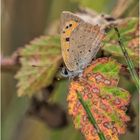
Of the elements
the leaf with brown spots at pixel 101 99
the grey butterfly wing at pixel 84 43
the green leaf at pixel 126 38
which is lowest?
the leaf with brown spots at pixel 101 99

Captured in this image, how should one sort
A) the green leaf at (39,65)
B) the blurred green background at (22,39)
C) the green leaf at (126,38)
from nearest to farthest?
the green leaf at (126,38) → the green leaf at (39,65) → the blurred green background at (22,39)

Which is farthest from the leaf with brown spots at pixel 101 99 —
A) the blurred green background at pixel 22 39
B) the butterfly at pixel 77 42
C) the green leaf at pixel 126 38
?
the blurred green background at pixel 22 39

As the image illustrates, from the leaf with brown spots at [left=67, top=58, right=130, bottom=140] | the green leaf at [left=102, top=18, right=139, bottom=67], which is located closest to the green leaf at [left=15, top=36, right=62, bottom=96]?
the green leaf at [left=102, top=18, right=139, bottom=67]

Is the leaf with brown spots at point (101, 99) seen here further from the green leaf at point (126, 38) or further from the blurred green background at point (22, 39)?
the blurred green background at point (22, 39)

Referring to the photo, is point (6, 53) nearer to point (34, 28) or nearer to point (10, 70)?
point (34, 28)

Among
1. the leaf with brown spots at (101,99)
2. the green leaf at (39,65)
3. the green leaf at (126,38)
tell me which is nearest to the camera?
the leaf with brown spots at (101,99)

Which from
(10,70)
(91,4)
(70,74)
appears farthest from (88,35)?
(91,4)

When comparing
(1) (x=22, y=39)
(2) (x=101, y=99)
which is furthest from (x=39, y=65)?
(1) (x=22, y=39)
